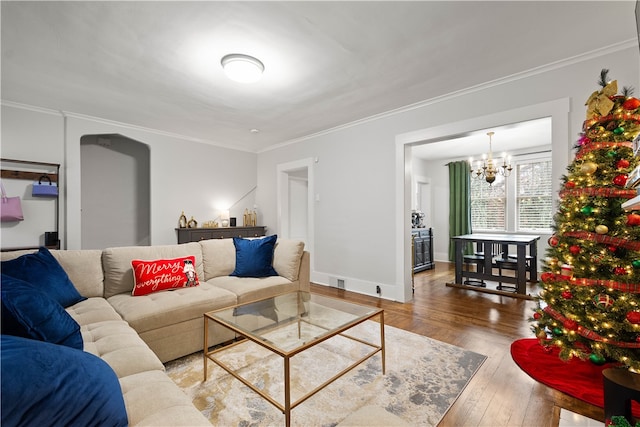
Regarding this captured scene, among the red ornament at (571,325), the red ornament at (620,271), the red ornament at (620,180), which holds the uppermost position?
the red ornament at (620,180)

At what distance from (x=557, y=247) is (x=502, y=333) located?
1.09 metres

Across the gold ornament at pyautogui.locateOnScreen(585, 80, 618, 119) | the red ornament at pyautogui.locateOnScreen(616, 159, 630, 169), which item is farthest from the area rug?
the gold ornament at pyautogui.locateOnScreen(585, 80, 618, 119)

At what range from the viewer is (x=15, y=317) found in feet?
3.73

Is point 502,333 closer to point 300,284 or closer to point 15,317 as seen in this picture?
point 300,284

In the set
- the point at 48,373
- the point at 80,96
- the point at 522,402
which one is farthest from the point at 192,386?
the point at 80,96

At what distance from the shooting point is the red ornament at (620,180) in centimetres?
188

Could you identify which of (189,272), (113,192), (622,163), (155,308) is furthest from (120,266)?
(622,163)

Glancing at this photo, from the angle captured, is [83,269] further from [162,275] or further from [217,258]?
[217,258]

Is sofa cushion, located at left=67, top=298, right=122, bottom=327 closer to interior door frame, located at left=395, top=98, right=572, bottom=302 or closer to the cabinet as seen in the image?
interior door frame, located at left=395, top=98, right=572, bottom=302

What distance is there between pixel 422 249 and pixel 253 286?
13.8ft

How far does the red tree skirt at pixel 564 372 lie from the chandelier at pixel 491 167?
3.12 m

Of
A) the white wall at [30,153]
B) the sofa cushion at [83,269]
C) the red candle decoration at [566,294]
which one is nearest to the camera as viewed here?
the red candle decoration at [566,294]

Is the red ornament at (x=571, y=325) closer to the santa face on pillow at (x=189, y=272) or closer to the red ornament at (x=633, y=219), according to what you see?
the red ornament at (x=633, y=219)

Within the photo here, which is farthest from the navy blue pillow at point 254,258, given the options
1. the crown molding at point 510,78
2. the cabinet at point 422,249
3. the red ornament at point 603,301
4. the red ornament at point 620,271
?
the cabinet at point 422,249
